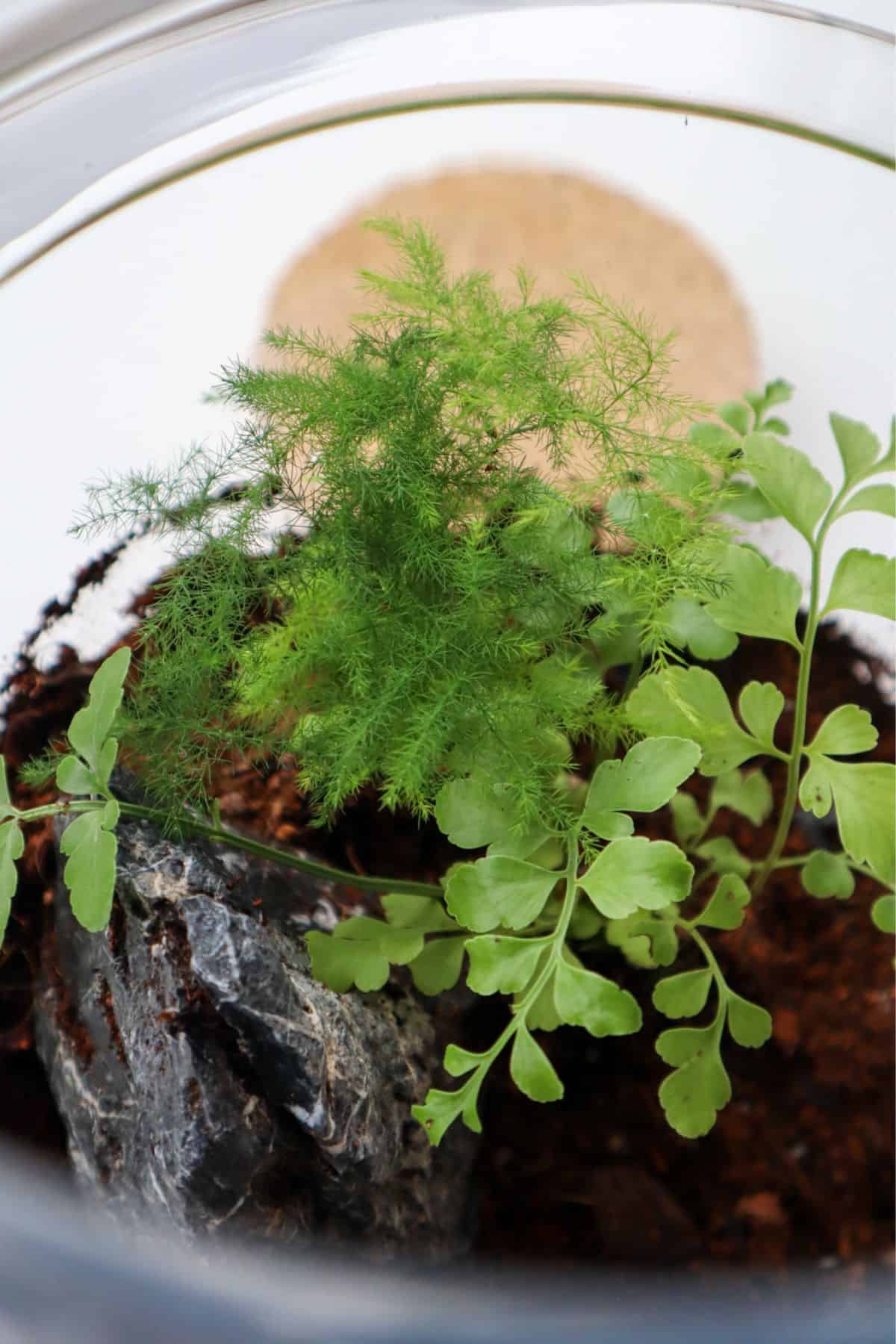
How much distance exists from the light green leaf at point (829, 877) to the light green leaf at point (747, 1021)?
4.0 inches

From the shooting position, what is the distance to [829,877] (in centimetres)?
67

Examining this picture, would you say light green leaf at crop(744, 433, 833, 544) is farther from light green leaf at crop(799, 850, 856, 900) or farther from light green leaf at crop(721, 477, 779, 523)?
light green leaf at crop(799, 850, 856, 900)

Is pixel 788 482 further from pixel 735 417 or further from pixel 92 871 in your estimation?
pixel 92 871

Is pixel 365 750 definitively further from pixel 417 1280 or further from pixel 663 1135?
pixel 663 1135

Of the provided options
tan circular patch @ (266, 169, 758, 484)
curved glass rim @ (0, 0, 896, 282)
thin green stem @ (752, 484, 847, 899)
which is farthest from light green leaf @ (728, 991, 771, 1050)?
tan circular patch @ (266, 169, 758, 484)

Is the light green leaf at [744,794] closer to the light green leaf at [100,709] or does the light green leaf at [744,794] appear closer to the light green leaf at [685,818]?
the light green leaf at [685,818]

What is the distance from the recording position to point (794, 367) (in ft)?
3.05

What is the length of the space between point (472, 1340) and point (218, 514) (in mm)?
406

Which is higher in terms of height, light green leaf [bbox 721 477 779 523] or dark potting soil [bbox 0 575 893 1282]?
light green leaf [bbox 721 477 779 523]

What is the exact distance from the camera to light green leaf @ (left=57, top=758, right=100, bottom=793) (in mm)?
478

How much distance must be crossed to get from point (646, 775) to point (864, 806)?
0.16m

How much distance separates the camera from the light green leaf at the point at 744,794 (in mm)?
736

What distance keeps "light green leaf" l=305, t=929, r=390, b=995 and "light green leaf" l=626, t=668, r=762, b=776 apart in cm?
19

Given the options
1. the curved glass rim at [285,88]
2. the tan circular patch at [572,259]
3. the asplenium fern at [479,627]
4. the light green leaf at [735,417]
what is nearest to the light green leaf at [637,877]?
the asplenium fern at [479,627]
